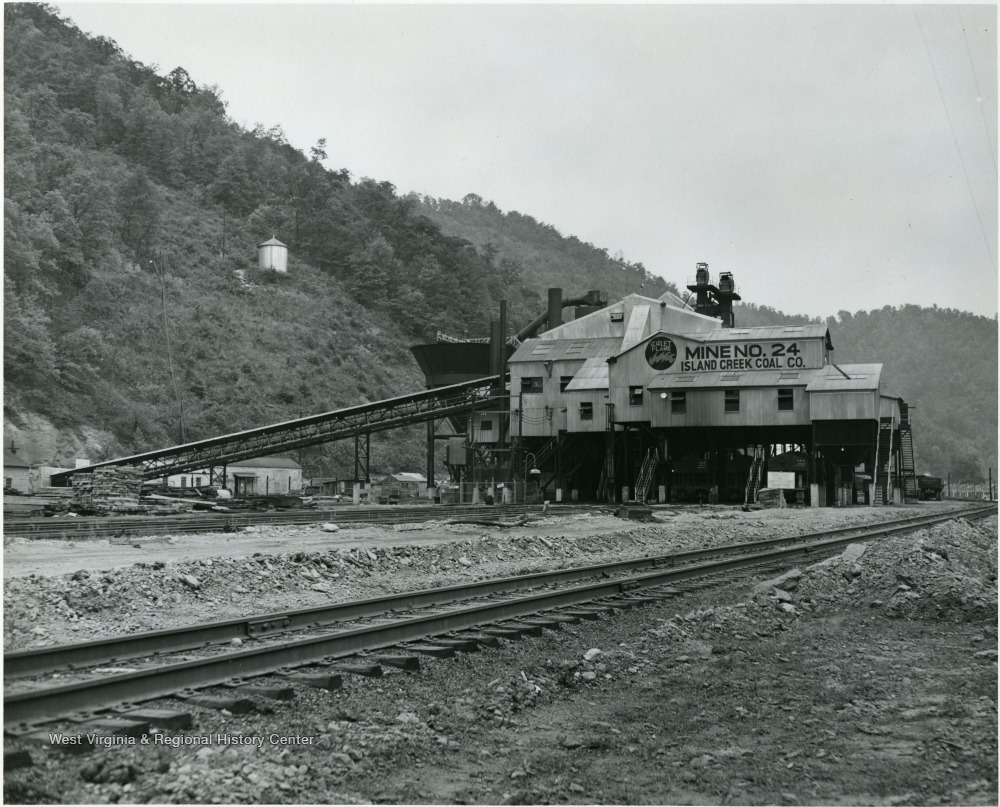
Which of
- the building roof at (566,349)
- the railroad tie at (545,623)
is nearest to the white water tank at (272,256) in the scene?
the building roof at (566,349)

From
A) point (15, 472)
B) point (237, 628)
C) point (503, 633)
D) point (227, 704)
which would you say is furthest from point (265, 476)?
point (227, 704)

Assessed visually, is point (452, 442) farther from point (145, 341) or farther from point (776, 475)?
point (776, 475)

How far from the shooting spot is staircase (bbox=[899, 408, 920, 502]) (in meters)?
60.0

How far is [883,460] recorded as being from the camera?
2126 inches

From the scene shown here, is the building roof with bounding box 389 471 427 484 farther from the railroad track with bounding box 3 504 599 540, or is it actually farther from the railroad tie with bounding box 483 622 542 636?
the railroad tie with bounding box 483 622 542 636

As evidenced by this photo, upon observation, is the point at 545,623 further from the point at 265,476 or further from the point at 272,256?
the point at 272,256

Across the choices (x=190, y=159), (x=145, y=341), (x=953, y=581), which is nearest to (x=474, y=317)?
(x=190, y=159)

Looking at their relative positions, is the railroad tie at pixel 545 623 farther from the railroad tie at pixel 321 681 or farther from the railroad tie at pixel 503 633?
the railroad tie at pixel 321 681

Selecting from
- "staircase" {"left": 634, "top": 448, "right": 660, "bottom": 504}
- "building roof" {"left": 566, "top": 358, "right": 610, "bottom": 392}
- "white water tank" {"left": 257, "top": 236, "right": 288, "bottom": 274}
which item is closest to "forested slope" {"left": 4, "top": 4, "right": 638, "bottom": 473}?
"white water tank" {"left": 257, "top": 236, "right": 288, "bottom": 274}

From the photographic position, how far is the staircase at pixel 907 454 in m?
60.0

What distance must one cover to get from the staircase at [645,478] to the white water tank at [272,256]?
51401mm

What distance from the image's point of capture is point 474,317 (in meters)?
104

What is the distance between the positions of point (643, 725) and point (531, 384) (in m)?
48.3

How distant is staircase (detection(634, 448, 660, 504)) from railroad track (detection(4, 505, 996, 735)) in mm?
35916
